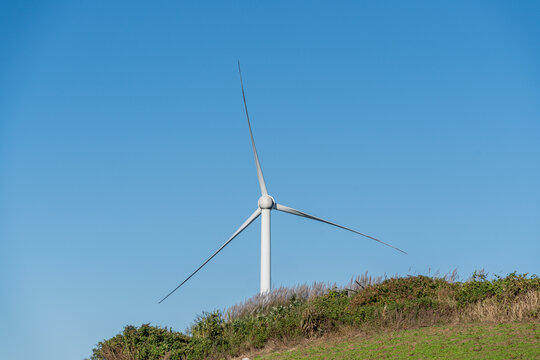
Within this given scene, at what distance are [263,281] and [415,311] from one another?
1038 centimetres

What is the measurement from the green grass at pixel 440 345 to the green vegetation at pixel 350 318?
0.73 m

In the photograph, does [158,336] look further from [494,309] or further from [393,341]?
[494,309]

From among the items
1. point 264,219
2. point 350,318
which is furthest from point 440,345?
point 264,219

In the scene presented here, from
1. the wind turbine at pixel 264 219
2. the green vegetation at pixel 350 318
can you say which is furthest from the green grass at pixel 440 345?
the wind turbine at pixel 264 219

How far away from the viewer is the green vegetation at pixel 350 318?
69.6ft

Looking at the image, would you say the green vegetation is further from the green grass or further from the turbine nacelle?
the turbine nacelle

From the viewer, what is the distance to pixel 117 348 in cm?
2297

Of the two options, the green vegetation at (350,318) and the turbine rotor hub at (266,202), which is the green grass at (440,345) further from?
the turbine rotor hub at (266,202)

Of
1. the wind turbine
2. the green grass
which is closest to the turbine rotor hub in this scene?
the wind turbine

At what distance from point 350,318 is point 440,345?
460 centimetres

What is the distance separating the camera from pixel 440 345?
17734 millimetres

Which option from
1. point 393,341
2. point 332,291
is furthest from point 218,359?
point 332,291

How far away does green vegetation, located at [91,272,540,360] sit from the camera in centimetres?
2122

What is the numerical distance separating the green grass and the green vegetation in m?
0.73
